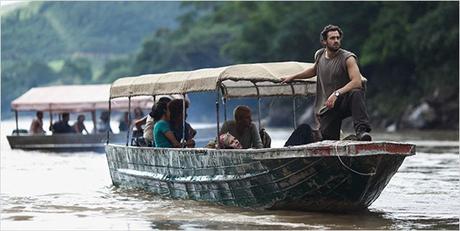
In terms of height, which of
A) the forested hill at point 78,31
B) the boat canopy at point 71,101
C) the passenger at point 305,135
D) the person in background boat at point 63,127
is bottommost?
the person in background boat at point 63,127

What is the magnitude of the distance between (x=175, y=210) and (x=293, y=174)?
5.20 feet

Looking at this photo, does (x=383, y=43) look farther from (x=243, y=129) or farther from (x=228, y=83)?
(x=243, y=129)

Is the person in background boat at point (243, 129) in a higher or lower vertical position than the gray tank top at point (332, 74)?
lower

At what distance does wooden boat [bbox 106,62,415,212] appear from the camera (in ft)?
34.3

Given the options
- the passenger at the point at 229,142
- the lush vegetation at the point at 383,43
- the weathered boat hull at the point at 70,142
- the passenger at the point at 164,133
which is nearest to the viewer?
the passenger at the point at 229,142

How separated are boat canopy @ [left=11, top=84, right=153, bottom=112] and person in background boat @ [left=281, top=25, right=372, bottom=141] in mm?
16265

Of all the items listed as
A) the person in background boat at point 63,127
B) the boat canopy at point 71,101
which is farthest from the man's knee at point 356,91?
the person in background boat at point 63,127

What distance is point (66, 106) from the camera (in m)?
27.9

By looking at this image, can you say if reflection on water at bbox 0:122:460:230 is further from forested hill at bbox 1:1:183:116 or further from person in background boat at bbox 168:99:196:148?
forested hill at bbox 1:1:183:116

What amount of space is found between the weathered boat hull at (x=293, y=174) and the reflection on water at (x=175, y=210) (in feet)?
0.44

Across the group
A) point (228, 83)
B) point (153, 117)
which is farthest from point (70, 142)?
point (153, 117)

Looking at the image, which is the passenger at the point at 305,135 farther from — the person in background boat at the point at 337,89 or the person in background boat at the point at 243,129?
the person in background boat at the point at 243,129

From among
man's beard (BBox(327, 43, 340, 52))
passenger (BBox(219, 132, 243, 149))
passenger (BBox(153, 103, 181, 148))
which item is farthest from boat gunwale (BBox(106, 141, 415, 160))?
passenger (BBox(153, 103, 181, 148))

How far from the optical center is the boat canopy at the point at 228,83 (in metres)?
11.7
